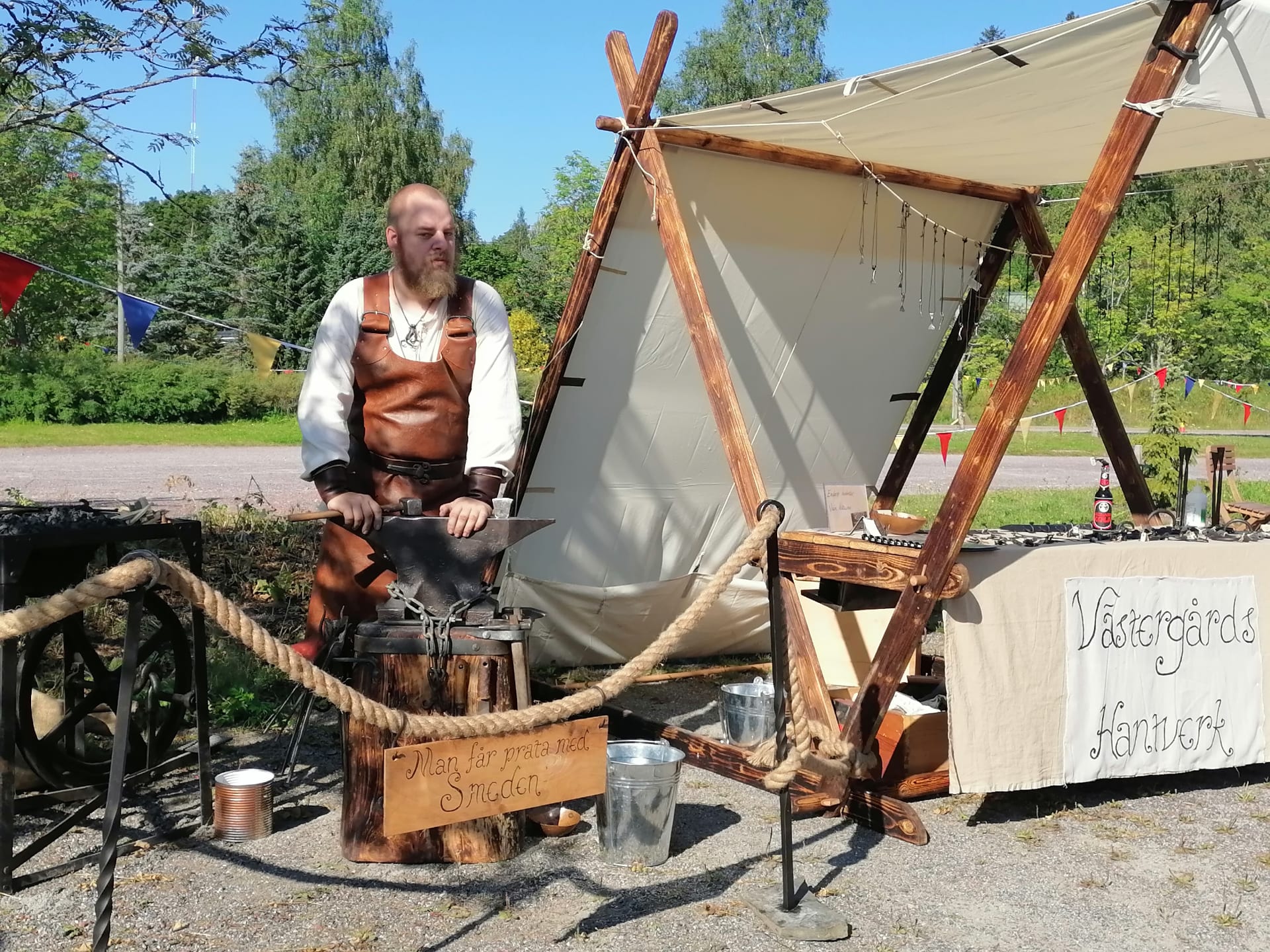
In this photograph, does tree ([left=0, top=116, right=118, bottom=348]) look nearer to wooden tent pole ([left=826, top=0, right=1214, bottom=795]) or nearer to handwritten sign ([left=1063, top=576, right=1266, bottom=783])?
wooden tent pole ([left=826, top=0, right=1214, bottom=795])

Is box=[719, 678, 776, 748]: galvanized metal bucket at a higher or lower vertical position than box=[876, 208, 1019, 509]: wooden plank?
lower

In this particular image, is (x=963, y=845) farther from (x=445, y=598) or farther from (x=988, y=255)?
(x=988, y=255)

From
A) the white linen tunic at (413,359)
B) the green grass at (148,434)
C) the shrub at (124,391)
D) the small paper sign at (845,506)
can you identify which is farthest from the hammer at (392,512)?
the shrub at (124,391)

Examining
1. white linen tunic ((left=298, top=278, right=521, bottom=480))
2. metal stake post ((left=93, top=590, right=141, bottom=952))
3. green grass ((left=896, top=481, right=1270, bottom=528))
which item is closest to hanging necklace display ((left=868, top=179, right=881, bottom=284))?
white linen tunic ((left=298, top=278, right=521, bottom=480))

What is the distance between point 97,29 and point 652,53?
277 cm

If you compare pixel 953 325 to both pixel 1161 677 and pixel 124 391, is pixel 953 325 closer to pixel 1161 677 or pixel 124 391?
pixel 1161 677

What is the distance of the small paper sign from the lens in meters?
5.21

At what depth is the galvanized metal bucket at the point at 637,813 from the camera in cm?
318

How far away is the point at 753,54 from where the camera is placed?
30.5 metres

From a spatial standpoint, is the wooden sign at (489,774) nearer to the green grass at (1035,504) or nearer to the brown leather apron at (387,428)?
the brown leather apron at (387,428)

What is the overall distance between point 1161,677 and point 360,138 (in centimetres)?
3004

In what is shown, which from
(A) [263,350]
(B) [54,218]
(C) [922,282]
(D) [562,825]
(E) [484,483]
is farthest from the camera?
(B) [54,218]

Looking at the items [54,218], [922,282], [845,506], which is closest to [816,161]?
[922,282]

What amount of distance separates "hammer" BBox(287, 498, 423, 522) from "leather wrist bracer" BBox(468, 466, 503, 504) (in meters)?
0.25
